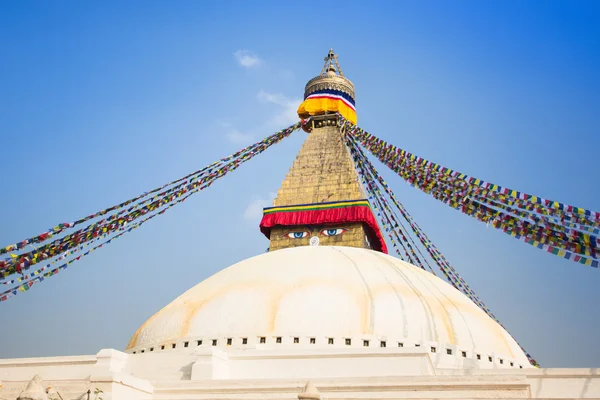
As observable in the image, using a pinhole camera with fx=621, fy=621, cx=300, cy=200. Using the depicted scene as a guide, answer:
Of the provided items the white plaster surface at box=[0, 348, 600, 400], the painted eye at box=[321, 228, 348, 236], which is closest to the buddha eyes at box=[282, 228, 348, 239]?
the painted eye at box=[321, 228, 348, 236]

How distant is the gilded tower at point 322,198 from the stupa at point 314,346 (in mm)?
5611

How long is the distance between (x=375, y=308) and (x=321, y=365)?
4.96ft

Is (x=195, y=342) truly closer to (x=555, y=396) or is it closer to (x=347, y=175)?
(x=555, y=396)

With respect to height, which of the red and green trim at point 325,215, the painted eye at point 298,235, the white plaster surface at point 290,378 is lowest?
the white plaster surface at point 290,378

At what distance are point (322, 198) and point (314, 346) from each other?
32.2ft

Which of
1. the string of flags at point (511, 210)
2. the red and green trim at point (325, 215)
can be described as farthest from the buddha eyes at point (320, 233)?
the string of flags at point (511, 210)

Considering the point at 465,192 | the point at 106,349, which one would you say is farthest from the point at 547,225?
the point at 106,349

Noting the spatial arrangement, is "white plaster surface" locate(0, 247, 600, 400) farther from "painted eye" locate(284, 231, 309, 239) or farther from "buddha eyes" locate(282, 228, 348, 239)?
"painted eye" locate(284, 231, 309, 239)

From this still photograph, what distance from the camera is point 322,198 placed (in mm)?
19188

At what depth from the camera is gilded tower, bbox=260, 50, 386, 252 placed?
1825 cm

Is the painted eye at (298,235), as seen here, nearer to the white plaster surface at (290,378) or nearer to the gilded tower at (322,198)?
the gilded tower at (322,198)

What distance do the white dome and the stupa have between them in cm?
2

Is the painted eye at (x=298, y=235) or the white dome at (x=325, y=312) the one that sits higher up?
the painted eye at (x=298, y=235)

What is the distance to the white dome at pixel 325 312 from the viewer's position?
988 centimetres
